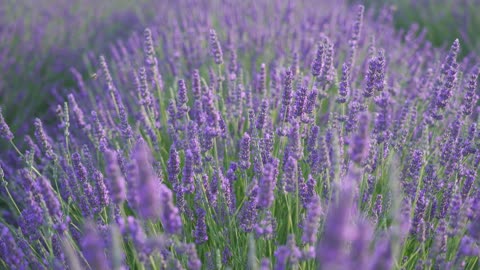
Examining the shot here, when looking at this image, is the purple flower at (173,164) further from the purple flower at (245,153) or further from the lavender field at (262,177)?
the purple flower at (245,153)

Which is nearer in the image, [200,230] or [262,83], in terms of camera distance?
[200,230]

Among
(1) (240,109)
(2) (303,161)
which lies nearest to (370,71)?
(2) (303,161)

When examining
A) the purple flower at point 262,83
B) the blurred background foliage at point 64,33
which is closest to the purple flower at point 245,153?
the purple flower at point 262,83

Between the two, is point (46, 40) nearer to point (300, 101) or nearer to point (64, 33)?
point (64, 33)

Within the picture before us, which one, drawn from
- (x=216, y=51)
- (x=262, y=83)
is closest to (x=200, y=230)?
(x=262, y=83)

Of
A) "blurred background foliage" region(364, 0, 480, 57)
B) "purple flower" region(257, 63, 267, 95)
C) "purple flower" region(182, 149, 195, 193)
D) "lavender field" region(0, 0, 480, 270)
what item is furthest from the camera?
"blurred background foliage" region(364, 0, 480, 57)

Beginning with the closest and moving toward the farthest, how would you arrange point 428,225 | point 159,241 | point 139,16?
point 159,241
point 428,225
point 139,16

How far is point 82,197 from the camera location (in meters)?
2.01

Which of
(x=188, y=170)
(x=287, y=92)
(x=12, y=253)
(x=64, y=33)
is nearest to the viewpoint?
(x=12, y=253)

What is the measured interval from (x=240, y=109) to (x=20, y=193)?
141 centimetres

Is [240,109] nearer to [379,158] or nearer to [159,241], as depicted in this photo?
[379,158]

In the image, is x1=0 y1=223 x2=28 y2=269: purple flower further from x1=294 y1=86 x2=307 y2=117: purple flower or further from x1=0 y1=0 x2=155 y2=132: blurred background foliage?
x1=0 y1=0 x2=155 y2=132: blurred background foliage

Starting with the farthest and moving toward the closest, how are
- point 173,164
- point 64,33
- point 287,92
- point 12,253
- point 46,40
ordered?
point 64,33 → point 46,40 → point 287,92 → point 173,164 → point 12,253

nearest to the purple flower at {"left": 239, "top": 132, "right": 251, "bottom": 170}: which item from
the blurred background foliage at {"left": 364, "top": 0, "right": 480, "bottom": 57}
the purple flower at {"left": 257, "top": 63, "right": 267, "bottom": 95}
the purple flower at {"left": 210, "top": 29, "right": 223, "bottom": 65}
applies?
the purple flower at {"left": 257, "top": 63, "right": 267, "bottom": 95}
